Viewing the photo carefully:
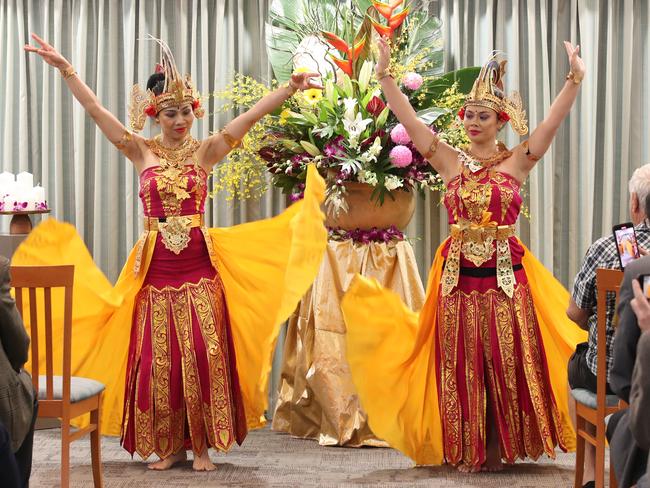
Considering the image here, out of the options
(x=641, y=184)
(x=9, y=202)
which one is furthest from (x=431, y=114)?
(x=9, y=202)

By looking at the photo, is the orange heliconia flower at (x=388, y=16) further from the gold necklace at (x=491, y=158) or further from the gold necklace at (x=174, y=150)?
the gold necklace at (x=174, y=150)

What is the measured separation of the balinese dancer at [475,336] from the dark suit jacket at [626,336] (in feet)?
5.17

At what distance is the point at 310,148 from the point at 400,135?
0.41m

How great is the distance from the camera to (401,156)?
4430 millimetres

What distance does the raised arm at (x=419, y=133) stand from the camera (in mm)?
4109

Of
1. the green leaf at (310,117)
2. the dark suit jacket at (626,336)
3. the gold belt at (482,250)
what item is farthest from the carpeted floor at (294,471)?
the dark suit jacket at (626,336)

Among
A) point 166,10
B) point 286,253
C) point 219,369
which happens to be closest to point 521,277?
point 286,253

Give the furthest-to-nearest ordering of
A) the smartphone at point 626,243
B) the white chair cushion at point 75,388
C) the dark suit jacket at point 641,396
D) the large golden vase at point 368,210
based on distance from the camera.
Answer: the large golden vase at point 368,210
the white chair cushion at point 75,388
the smartphone at point 626,243
the dark suit jacket at point 641,396

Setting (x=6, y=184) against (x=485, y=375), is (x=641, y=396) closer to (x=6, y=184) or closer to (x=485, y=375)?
(x=485, y=375)

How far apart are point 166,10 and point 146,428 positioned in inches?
93.7

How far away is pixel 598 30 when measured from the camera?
5352 mm

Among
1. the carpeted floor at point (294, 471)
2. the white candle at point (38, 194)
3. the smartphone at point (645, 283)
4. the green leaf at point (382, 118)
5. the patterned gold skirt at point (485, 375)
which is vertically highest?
the green leaf at point (382, 118)

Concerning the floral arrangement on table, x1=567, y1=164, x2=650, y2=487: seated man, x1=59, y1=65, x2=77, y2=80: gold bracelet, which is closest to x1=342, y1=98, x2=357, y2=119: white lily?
the floral arrangement on table

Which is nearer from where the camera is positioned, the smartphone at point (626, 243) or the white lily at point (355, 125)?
the smartphone at point (626, 243)
